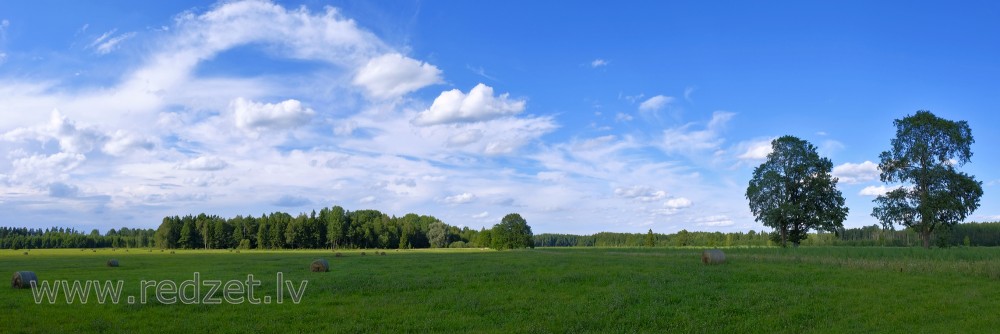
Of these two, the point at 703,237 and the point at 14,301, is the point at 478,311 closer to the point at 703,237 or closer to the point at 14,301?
the point at 14,301

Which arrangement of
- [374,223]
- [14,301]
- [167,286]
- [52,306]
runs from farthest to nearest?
[374,223]
[167,286]
[14,301]
[52,306]

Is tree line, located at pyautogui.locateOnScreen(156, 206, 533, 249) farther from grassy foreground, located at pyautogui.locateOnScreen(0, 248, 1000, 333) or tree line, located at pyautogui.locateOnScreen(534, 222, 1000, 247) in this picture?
grassy foreground, located at pyautogui.locateOnScreen(0, 248, 1000, 333)

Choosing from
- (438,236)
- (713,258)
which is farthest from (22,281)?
(438,236)

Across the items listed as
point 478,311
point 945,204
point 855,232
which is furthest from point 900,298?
point 855,232

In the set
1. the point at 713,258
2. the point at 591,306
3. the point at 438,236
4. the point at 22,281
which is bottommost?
the point at 438,236

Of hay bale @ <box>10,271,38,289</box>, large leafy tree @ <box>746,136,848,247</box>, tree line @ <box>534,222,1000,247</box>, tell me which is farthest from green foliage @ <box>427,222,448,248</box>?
hay bale @ <box>10,271,38,289</box>

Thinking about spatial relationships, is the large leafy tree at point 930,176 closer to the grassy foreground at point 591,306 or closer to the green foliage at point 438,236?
the grassy foreground at point 591,306

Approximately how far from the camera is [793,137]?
59.1m

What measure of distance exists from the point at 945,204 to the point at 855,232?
103076 millimetres

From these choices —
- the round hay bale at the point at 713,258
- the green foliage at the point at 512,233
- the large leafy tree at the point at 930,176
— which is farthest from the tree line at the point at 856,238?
the green foliage at the point at 512,233

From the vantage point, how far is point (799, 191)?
192 ft

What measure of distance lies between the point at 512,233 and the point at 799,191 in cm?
7278

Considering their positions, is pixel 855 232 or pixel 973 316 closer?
pixel 973 316

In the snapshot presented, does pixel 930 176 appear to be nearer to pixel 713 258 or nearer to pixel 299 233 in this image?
pixel 713 258
